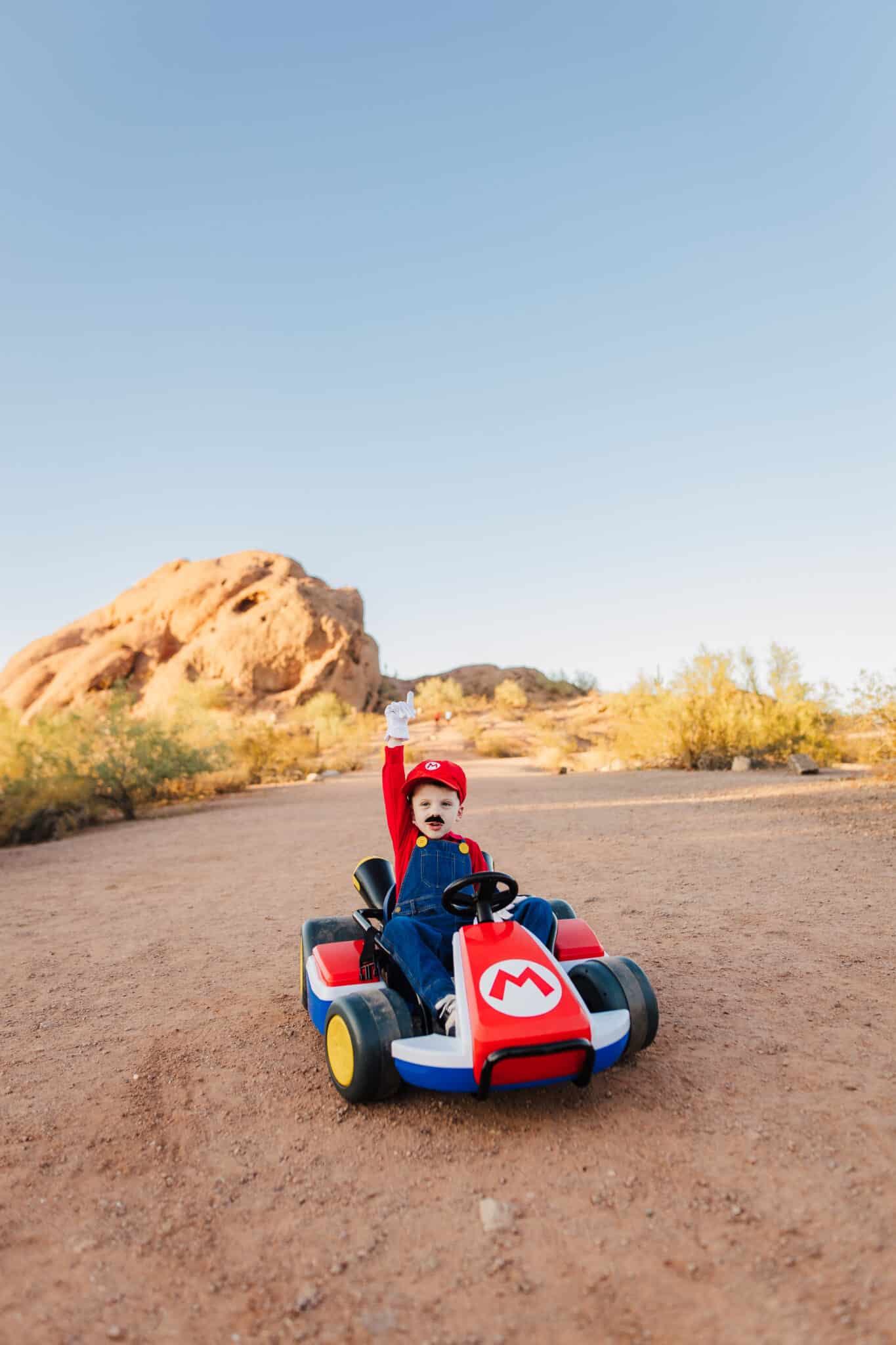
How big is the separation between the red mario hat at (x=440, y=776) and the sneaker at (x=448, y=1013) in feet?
3.17

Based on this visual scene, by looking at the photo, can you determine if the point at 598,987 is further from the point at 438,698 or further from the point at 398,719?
the point at 438,698

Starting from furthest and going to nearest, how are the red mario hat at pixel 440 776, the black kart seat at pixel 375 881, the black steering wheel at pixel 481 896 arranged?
the black kart seat at pixel 375 881, the red mario hat at pixel 440 776, the black steering wheel at pixel 481 896

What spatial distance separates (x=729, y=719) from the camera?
51.3ft

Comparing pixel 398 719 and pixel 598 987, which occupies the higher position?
pixel 398 719

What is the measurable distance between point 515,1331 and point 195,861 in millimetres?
8183

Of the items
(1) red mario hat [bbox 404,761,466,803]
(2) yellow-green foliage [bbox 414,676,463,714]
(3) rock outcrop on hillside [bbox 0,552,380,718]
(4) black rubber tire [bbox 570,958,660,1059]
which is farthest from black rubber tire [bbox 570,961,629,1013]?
(3) rock outcrop on hillside [bbox 0,552,380,718]

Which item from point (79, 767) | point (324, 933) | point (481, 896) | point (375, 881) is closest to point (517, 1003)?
point (481, 896)

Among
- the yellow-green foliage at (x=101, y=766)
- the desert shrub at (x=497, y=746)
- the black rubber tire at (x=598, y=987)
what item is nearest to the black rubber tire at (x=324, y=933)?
the black rubber tire at (x=598, y=987)

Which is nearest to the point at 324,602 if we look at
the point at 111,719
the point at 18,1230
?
the point at 111,719

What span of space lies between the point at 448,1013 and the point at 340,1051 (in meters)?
0.47

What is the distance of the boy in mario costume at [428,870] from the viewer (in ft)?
11.3

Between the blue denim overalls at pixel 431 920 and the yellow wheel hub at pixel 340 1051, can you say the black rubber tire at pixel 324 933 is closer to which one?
the blue denim overalls at pixel 431 920

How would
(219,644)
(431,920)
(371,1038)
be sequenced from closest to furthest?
(371,1038), (431,920), (219,644)

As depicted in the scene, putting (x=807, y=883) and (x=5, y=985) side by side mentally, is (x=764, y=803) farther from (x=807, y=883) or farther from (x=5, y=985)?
(x=5, y=985)
